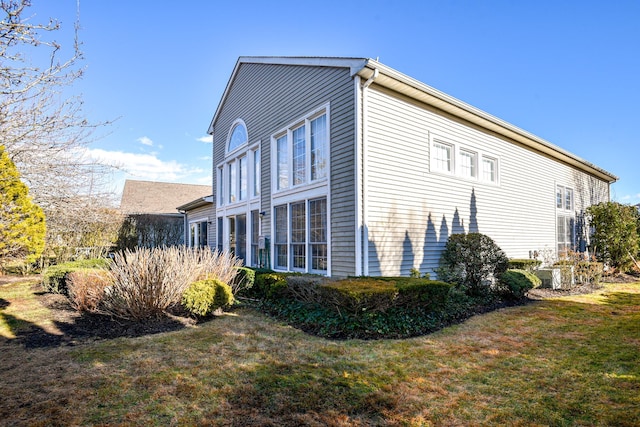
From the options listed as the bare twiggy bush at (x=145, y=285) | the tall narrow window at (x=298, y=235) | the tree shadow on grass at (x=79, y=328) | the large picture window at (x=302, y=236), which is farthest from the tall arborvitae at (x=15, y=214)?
the tall narrow window at (x=298, y=235)

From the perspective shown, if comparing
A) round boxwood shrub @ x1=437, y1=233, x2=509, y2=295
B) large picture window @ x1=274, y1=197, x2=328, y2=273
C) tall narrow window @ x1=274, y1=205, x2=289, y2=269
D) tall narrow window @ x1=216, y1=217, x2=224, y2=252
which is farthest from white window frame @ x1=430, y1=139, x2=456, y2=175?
tall narrow window @ x1=216, y1=217, x2=224, y2=252

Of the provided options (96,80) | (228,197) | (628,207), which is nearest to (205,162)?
(228,197)

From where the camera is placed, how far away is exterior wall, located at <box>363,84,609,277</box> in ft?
25.7

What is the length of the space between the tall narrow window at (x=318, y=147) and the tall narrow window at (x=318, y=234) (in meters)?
0.74

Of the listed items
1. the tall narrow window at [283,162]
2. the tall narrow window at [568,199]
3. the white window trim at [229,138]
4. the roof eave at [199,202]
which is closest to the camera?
the tall narrow window at [283,162]

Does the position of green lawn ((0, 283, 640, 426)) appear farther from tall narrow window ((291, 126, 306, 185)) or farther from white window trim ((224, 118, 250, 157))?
white window trim ((224, 118, 250, 157))

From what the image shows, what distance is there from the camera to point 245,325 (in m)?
5.93

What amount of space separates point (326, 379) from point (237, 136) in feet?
38.6

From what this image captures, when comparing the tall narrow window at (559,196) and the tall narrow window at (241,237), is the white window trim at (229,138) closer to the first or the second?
the tall narrow window at (241,237)

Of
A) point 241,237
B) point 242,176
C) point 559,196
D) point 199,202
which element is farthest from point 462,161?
point 199,202

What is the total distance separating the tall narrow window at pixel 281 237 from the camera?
1027cm

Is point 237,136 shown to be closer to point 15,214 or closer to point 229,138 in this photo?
point 229,138

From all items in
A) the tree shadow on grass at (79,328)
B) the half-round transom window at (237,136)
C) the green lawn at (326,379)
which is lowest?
the tree shadow on grass at (79,328)

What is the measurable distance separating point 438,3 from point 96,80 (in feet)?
30.1
